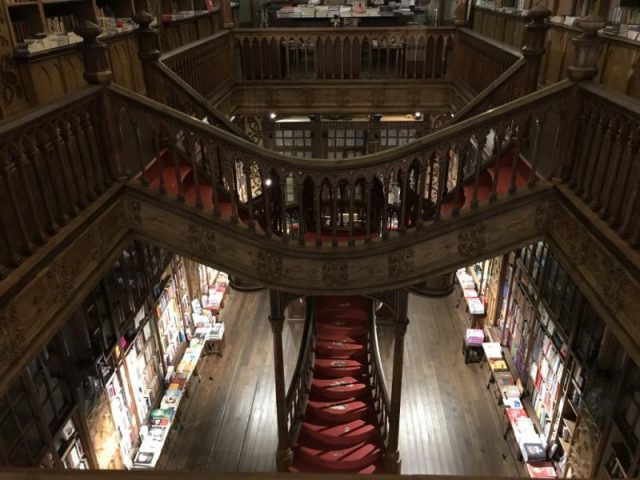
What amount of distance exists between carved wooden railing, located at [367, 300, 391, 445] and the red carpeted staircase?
0.07m

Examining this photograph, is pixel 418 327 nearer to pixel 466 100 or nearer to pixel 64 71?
pixel 466 100

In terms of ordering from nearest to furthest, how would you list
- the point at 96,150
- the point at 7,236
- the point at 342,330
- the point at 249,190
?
the point at 7,236
the point at 96,150
the point at 249,190
the point at 342,330

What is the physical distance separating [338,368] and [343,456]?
129cm

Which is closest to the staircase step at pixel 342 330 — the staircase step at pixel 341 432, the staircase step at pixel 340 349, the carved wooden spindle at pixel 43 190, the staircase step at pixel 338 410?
the staircase step at pixel 340 349

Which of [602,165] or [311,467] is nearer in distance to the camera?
[602,165]

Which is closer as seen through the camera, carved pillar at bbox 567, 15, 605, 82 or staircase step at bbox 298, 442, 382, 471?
carved pillar at bbox 567, 15, 605, 82

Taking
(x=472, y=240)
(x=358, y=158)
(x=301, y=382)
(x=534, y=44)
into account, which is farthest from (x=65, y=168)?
(x=301, y=382)

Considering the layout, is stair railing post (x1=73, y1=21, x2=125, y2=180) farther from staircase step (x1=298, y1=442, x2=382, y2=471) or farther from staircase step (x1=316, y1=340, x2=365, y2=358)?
staircase step (x1=316, y1=340, x2=365, y2=358)

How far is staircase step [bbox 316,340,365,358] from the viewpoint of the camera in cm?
737

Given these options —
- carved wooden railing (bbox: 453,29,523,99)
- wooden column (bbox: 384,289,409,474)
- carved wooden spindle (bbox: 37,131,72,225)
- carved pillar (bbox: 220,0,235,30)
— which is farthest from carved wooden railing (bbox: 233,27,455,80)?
carved wooden spindle (bbox: 37,131,72,225)

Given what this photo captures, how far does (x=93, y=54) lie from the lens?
370 centimetres

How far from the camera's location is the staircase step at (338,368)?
7156 millimetres

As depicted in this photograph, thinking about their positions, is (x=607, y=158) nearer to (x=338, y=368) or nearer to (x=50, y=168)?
(x=50, y=168)

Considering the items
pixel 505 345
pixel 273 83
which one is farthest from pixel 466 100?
pixel 505 345
